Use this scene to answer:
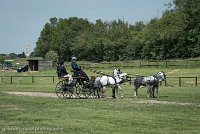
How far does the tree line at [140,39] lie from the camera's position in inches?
3415

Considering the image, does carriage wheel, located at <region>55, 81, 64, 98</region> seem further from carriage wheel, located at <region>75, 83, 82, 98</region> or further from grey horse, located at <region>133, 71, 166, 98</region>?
grey horse, located at <region>133, 71, 166, 98</region>

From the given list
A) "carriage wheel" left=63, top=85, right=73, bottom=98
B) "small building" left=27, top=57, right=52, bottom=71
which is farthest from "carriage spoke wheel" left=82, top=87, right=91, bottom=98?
"small building" left=27, top=57, right=52, bottom=71

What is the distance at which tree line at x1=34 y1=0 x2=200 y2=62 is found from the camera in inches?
3415

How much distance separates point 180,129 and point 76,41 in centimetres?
10643

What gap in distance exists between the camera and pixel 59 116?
18.0 meters

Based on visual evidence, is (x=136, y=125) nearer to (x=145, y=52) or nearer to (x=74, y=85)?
(x=74, y=85)

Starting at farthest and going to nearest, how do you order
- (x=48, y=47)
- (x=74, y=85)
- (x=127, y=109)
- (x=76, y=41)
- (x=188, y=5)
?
(x=48, y=47)
(x=76, y=41)
(x=188, y=5)
(x=74, y=85)
(x=127, y=109)

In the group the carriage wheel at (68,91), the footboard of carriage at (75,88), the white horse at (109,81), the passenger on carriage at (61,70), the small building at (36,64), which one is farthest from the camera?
the small building at (36,64)

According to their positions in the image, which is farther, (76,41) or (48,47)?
(48,47)

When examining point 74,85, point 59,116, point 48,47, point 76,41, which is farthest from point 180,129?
point 48,47

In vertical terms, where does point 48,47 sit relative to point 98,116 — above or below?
above

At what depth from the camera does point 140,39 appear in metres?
97.6

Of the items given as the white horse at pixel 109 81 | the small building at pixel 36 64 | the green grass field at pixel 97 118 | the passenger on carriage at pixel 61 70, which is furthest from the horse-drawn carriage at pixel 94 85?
the small building at pixel 36 64

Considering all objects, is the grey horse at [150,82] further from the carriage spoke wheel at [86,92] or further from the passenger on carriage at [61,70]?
the passenger on carriage at [61,70]
